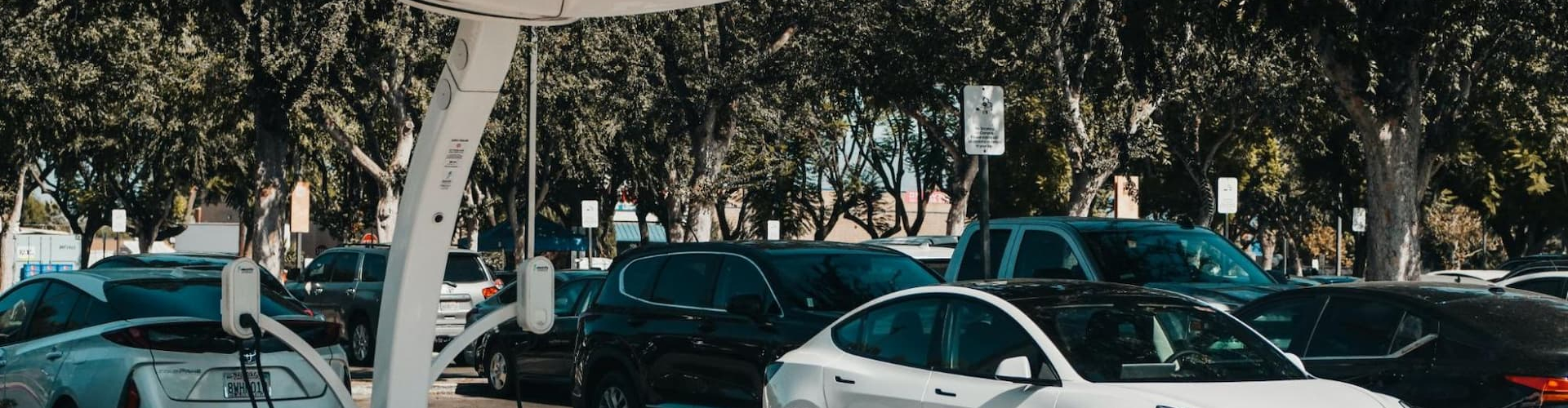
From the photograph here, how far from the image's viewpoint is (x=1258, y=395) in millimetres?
7234

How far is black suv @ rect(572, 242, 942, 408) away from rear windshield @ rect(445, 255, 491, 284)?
11594 millimetres

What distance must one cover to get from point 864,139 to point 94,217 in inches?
1189

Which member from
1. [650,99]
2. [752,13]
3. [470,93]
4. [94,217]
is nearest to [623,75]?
[650,99]

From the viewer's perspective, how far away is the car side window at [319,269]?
2419 centimetres

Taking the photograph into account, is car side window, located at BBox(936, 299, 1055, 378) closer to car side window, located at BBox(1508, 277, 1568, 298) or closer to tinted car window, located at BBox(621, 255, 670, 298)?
tinted car window, located at BBox(621, 255, 670, 298)

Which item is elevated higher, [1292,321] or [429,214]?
[429,214]

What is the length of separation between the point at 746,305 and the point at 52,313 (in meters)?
4.04

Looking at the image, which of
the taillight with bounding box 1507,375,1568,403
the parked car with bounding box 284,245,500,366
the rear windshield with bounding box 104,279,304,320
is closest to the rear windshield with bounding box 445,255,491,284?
the parked car with bounding box 284,245,500,366

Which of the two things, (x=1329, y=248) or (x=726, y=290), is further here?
(x=1329, y=248)

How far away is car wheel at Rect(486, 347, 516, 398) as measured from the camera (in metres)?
17.1

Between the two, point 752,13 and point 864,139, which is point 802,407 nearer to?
point 752,13

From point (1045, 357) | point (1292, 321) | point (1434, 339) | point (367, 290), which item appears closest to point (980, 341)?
point (1045, 357)

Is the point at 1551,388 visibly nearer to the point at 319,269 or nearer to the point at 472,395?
the point at 472,395

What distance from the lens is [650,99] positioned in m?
33.9
